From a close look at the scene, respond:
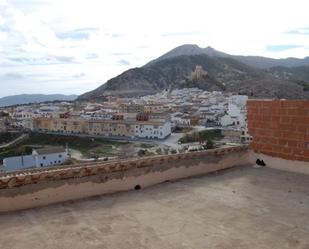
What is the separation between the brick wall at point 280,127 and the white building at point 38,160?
34.8 m

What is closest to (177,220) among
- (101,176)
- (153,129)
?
(101,176)

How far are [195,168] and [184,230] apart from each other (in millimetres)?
2094

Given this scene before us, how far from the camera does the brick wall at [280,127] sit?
16.4 ft

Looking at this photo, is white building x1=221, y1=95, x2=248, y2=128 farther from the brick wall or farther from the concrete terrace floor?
the concrete terrace floor

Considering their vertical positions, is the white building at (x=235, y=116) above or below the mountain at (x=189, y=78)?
below

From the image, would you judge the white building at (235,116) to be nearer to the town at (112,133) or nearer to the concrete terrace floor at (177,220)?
the town at (112,133)

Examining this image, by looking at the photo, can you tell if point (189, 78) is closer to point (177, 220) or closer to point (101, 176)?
point (101, 176)

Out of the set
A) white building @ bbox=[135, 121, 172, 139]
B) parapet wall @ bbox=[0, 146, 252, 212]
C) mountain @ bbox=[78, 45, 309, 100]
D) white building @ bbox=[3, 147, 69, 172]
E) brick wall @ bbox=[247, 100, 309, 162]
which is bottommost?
white building @ bbox=[3, 147, 69, 172]

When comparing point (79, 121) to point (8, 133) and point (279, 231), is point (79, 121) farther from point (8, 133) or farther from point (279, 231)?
point (279, 231)

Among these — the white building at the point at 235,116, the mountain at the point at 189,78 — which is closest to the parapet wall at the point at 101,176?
the white building at the point at 235,116

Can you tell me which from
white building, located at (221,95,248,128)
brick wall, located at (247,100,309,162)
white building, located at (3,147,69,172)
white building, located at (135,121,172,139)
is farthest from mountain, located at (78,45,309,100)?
brick wall, located at (247,100,309,162)

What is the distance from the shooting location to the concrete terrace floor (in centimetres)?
308

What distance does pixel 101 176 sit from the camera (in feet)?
14.9

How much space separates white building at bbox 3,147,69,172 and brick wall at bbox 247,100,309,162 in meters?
34.8
